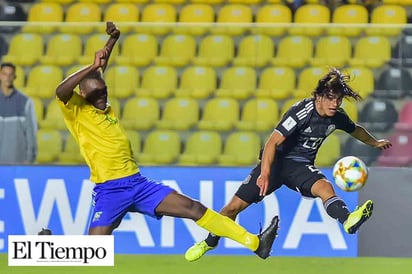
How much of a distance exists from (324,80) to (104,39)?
2.48 metres

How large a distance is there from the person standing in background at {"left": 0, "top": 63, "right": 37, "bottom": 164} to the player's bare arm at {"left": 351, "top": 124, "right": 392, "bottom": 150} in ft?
9.39

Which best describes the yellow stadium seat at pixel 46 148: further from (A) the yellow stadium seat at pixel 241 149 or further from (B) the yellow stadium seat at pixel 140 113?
(A) the yellow stadium seat at pixel 241 149

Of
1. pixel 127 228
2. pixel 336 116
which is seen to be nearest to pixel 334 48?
pixel 336 116

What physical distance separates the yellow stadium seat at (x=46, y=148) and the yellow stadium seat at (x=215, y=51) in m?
1.46

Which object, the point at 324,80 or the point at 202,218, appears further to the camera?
the point at 324,80

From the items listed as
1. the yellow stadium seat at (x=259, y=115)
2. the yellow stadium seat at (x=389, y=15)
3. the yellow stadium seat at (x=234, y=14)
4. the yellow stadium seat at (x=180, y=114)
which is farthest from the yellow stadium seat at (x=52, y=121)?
the yellow stadium seat at (x=389, y=15)

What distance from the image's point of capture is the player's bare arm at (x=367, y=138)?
32.7 ft

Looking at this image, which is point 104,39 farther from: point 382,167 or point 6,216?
point 382,167

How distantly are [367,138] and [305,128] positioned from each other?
71 centimetres

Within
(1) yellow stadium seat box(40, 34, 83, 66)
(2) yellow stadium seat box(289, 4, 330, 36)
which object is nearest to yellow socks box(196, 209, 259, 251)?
(1) yellow stadium seat box(40, 34, 83, 66)

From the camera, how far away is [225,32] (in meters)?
11.1

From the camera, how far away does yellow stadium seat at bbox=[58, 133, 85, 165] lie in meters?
10.8

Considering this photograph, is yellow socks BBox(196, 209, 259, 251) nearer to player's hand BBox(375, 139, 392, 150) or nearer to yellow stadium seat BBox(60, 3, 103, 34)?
player's hand BBox(375, 139, 392, 150)

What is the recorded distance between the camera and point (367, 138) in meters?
9.98
